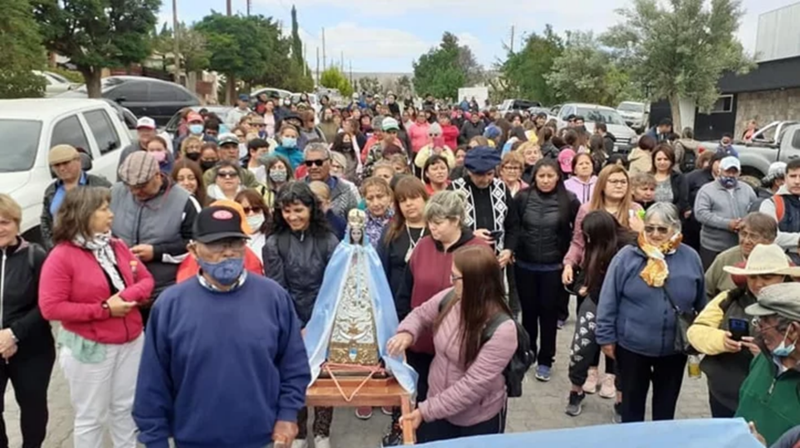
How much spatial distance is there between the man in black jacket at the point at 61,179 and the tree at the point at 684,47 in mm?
22470

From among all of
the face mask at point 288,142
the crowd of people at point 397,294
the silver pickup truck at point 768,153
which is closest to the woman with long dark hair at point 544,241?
the crowd of people at point 397,294

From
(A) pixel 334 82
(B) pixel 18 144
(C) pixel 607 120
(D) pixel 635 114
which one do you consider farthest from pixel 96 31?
(A) pixel 334 82

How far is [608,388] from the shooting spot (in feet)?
18.6

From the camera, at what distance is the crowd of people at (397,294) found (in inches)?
111

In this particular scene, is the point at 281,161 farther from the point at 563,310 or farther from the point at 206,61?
the point at 206,61

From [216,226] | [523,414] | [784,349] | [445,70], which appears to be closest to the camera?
[784,349]

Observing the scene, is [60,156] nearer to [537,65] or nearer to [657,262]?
[657,262]

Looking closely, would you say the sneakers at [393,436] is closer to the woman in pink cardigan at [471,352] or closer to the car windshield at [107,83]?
the woman in pink cardigan at [471,352]

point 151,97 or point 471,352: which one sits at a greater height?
point 151,97

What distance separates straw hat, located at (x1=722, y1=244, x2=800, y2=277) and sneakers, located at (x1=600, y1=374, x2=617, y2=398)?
2.46 m

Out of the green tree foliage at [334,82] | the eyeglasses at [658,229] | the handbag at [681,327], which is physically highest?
the green tree foliage at [334,82]

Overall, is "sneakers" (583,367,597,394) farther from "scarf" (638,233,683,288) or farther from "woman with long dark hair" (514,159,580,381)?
"scarf" (638,233,683,288)

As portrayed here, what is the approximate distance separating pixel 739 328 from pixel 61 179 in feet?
16.0

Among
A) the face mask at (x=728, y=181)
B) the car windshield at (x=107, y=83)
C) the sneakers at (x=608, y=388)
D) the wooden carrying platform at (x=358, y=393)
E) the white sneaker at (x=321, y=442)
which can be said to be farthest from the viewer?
the car windshield at (x=107, y=83)
